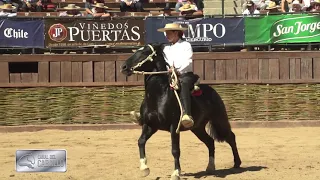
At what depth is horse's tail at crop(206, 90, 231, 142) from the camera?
10292 millimetres

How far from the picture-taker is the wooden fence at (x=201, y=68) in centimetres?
1644

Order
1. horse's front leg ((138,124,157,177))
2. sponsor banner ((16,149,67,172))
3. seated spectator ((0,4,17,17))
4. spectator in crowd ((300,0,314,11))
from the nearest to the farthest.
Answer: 1. sponsor banner ((16,149,67,172))
2. horse's front leg ((138,124,157,177))
3. spectator in crowd ((300,0,314,11))
4. seated spectator ((0,4,17,17))

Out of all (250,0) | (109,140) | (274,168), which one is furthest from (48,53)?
(274,168)

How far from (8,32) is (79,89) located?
7.20 feet

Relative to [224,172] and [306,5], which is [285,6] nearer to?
[306,5]

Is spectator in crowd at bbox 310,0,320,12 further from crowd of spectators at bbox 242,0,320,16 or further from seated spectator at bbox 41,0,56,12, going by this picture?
seated spectator at bbox 41,0,56,12

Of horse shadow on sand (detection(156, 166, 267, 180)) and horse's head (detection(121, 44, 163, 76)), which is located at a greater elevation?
horse's head (detection(121, 44, 163, 76))

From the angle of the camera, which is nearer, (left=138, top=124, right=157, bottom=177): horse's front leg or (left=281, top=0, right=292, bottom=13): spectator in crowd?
(left=138, top=124, right=157, bottom=177): horse's front leg

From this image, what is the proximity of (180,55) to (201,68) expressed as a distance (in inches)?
277

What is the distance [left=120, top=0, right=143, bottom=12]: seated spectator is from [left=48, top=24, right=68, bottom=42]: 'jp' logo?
8.85 feet

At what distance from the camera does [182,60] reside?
955 cm

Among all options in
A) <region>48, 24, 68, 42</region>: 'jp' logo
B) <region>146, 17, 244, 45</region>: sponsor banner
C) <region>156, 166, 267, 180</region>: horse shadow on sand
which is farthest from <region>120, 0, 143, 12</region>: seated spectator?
<region>156, 166, 267, 180</region>: horse shadow on sand

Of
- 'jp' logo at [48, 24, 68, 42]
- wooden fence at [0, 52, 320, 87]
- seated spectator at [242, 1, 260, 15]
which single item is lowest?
wooden fence at [0, 52, 320, 87]

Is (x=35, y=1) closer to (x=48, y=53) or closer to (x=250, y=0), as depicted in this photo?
(x=48, y=53)
